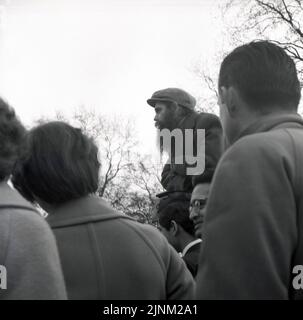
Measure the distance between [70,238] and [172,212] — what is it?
6.31 ft

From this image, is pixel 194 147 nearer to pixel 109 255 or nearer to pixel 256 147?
pixel 109 255

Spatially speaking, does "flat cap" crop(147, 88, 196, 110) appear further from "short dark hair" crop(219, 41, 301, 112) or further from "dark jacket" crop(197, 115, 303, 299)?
"dark jacket" crop(197, 115, 303, 299)

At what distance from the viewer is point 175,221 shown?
4312mm

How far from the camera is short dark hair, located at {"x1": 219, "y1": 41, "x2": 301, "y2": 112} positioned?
2.30 metres

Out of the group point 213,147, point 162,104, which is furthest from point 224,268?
point 162,104

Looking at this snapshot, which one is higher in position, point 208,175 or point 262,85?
point 262,85

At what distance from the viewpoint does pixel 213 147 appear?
4.78m

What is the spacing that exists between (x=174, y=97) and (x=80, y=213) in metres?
2.67

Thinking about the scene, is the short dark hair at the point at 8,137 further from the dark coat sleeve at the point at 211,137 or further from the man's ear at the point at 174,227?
the dark coat sleeve at the point at 211,137

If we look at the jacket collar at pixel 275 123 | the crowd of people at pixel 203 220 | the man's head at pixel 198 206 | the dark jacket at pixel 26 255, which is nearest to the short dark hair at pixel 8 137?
the crowd of people at pixel 203 220

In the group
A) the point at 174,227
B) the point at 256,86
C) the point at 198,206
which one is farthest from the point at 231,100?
the point at 174,227

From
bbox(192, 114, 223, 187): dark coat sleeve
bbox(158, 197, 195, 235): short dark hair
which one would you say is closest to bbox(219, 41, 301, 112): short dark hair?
bbox(158, 197, 195, 235): short dark hair

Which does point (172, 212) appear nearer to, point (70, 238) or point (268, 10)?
point (70, 238)

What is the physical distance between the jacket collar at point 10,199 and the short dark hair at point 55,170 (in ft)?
1.25
